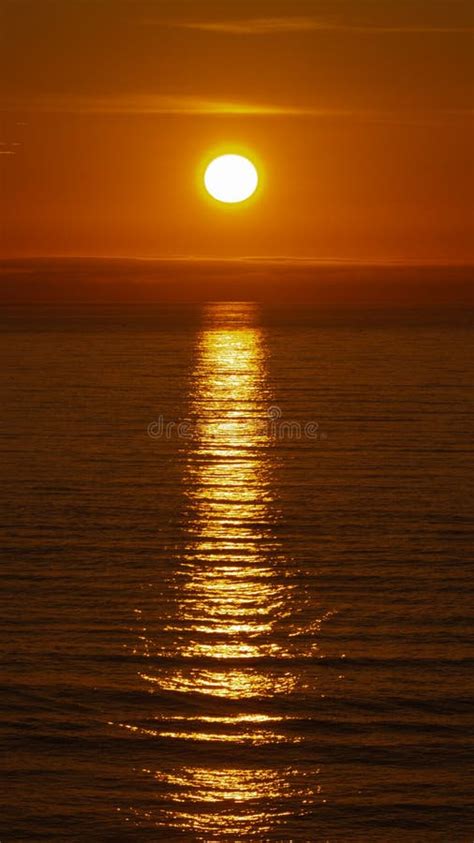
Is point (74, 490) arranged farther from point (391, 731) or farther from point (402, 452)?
point (391, 731)

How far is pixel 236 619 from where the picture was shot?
17.6 metres

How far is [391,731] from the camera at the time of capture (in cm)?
1428

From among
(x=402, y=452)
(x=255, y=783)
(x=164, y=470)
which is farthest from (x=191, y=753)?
(x=402, y=452)

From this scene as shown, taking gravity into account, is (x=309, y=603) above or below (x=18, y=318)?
below

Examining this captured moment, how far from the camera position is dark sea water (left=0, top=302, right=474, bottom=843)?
13.0 metres

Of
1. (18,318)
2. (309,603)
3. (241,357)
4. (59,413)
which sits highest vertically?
(18,318)

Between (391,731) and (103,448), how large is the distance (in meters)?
15.2

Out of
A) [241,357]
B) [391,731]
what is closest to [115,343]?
[241,357]

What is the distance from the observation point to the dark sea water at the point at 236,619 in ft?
42.7

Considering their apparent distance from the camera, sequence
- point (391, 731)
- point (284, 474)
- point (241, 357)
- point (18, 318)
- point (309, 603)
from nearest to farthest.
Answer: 1. point (391, 731)
2. point (309, 603)
3. point (284, 474)
4. point (241, 357)
5. point (18, 318)

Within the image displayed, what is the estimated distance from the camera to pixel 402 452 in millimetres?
27953

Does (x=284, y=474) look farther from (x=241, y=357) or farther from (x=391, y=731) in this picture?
(x=241, y=357)

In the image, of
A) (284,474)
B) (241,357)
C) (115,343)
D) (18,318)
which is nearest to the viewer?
(284,474)

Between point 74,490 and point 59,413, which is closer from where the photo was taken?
point 74,490
